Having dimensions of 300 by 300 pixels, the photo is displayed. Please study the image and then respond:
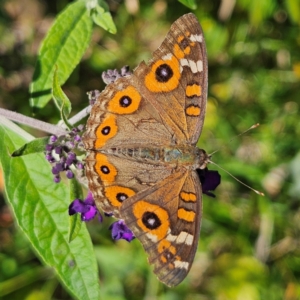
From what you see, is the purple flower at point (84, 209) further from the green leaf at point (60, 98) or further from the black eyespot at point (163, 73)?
the black eyespot at point (163, 73)

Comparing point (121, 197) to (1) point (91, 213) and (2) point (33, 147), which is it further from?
(2) point (33, 147)

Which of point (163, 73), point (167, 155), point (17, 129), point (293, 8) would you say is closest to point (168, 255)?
point (167, 155)

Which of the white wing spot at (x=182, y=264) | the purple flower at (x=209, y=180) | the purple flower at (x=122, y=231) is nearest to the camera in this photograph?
the white wing spot at (x=182, y=264)

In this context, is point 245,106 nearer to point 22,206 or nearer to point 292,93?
point 292,93

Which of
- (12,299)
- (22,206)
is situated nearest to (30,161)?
(22,206)

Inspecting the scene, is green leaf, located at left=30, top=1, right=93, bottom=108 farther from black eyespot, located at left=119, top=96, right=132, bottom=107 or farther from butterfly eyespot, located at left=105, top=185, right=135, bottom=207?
butterfly eyespot, located at left=105, top=185, right=135, bottom=207

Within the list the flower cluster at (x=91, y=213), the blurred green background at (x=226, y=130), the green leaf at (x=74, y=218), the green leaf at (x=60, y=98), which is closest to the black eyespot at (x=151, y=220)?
the flower cluster at (x=91, y=213)

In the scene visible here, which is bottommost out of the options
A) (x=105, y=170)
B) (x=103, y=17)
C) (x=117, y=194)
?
(x=117, y=194)
